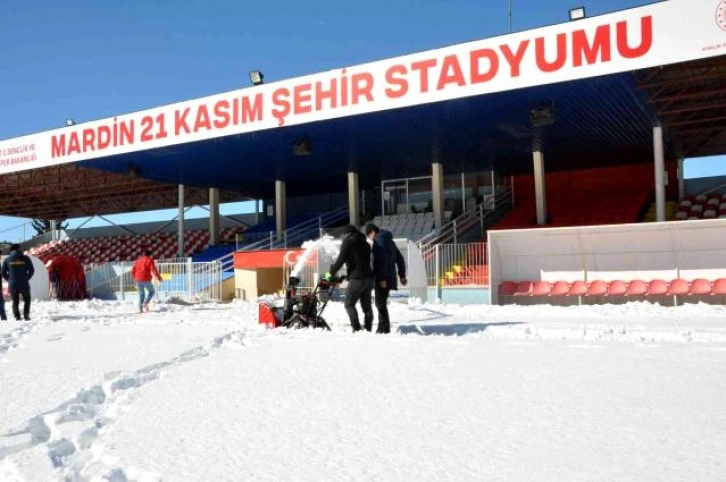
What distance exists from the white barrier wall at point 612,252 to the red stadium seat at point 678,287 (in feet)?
1.10

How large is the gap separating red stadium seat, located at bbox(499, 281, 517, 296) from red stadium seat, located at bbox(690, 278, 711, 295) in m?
4.07

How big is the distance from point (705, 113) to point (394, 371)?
59.9 feet

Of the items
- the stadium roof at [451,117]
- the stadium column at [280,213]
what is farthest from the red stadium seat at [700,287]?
the stadium column at [280,213]

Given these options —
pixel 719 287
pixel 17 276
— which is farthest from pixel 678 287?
pixel 17 276

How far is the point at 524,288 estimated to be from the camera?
15.8 meters

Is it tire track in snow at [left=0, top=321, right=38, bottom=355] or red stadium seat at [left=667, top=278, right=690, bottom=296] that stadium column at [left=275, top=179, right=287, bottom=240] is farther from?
red stadium seat at [left=667, top=278, right=690, bottom=296]

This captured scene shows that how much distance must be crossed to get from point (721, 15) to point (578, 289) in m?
6.91

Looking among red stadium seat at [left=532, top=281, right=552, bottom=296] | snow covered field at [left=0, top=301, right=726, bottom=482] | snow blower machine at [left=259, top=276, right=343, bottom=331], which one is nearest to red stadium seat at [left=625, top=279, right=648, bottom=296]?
red stadium seat at [left=532, top=281, right=552, bottom=296]

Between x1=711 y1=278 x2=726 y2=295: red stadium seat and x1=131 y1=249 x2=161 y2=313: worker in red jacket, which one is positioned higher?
x1=131 y1=249 x2=161 y2=313: worker in red jacket

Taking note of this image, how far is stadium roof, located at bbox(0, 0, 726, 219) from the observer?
14.5 metres

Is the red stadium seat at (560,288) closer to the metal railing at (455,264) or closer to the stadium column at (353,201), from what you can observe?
the metal railing at (455,264)

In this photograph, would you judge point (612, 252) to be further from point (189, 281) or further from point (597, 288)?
point (189, 281)

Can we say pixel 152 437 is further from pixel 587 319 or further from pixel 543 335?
pixel 587 319

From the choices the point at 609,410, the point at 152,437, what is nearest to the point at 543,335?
the point at 609,410
